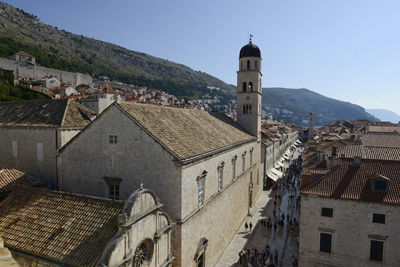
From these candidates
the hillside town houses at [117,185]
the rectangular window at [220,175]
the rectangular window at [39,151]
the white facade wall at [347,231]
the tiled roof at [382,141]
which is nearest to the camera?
the hillside town houses at [117,185]

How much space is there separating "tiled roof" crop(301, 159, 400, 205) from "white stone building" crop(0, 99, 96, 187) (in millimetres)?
18682

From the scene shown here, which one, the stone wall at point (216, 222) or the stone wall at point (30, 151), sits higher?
the stone wall at point (30, 151)

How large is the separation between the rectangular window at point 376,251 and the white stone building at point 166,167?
10613mm

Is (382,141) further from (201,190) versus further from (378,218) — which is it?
(201,190)

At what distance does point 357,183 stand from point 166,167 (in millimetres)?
13831

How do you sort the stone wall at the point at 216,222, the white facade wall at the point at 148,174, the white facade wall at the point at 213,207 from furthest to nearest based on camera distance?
the stone wall at the point at 216,222
the white facade wall at the point at 213,207
the white facade wall at the point at 148,174

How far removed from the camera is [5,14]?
155375 millimetres

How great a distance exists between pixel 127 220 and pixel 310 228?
14.2 meters

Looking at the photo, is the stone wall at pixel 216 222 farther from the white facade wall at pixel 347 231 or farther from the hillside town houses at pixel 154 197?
the white facade wall at pixel 347 231

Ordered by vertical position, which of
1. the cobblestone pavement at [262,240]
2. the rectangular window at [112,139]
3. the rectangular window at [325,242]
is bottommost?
the cobblestone pavement at [262,240]

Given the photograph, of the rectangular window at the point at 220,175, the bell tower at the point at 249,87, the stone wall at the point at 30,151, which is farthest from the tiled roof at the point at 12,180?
the bell tower at the point at 249,87

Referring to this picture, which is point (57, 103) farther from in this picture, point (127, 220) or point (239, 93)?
point (239, 93)

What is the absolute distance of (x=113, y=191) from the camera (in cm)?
1688

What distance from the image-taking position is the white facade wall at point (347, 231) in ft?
56.0
